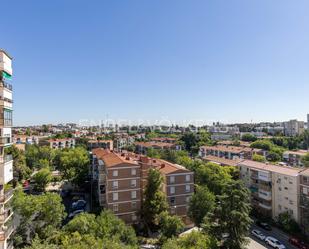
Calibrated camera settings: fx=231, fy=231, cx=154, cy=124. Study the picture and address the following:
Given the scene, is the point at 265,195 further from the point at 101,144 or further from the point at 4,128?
the point at 101,144

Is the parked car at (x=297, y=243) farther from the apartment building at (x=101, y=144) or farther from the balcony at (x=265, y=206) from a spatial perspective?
the apartment building at (x=101, y=144)

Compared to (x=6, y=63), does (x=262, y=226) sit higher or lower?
lower

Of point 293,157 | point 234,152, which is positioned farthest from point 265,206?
point 293,157

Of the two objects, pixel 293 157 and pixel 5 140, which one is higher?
pixel 5 140

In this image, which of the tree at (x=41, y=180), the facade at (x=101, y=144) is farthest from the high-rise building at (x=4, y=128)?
the facade at (x=101, y=144)

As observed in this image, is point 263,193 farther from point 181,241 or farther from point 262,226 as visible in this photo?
point 181,241

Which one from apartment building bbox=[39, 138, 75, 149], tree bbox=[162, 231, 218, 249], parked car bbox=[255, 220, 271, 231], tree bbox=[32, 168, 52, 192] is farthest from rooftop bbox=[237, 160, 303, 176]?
apartment building bbox=[39, 138, 75, 149]

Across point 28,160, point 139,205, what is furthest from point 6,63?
point 28,160
